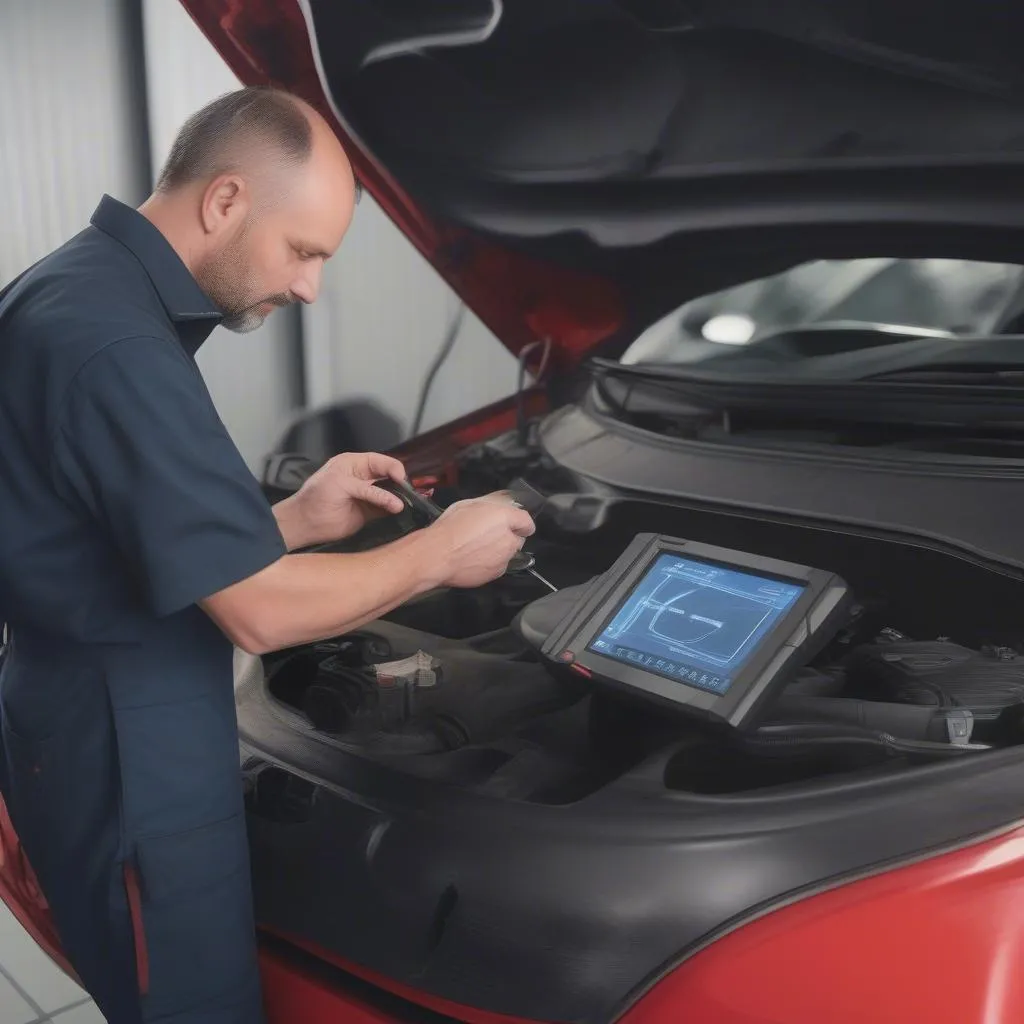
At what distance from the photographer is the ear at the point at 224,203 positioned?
2.93 feet

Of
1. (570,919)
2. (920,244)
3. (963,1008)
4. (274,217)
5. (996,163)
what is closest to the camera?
(963,1008)

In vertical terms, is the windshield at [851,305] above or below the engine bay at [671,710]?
above

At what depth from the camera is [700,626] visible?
875mm

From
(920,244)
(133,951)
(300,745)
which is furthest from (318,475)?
(920,244)

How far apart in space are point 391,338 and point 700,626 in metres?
1.71

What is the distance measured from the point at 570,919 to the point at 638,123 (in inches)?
36.9

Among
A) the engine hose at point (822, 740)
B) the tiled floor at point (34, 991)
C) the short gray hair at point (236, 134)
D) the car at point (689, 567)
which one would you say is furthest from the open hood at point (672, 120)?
the tiled floor at point (34, 991)

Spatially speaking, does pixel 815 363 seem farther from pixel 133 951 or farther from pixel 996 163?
pixel 133 951

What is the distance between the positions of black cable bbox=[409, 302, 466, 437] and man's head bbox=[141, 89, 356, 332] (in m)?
1.03

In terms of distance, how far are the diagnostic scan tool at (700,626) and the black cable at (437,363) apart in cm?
111

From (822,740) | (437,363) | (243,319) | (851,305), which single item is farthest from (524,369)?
(822,740)

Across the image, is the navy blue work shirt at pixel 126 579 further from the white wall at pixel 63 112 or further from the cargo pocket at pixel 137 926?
the white wall at pixel 63 112

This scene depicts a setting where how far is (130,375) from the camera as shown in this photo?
78cm

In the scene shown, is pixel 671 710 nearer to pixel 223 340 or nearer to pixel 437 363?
pixel 437 363
